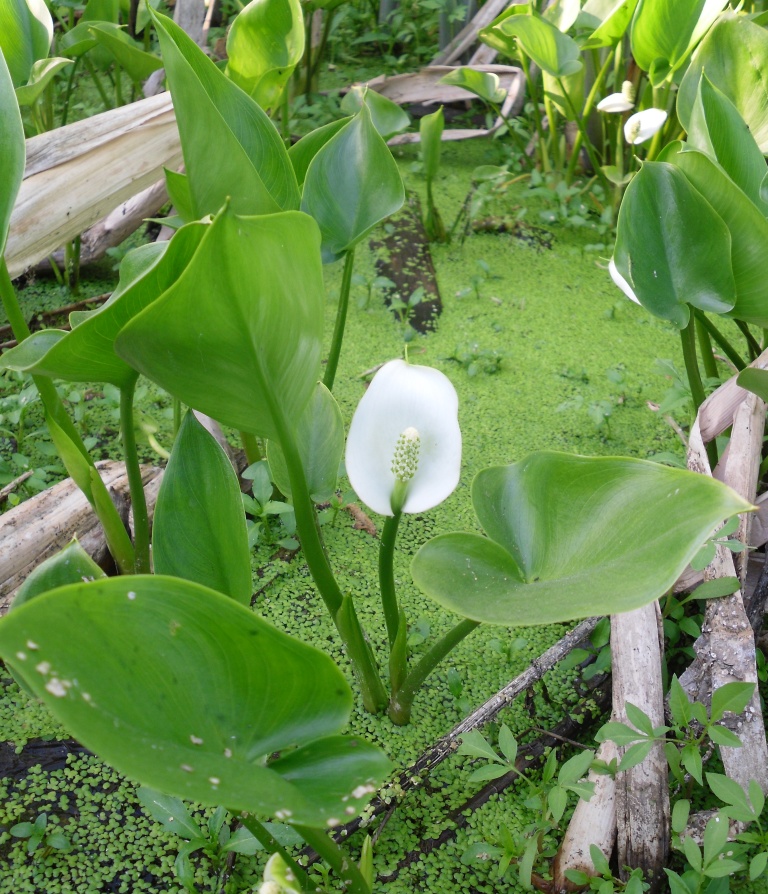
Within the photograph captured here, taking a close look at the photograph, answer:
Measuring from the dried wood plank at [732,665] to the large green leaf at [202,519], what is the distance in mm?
500

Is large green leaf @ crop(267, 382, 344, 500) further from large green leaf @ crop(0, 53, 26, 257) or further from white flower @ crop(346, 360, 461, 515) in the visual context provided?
large green leaf @ crop(0, 53, 26, 257)

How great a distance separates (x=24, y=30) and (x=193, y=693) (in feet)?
3.64

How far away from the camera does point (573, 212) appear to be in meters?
1.91

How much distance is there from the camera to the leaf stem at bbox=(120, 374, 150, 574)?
0.79 metres

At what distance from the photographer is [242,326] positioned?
0.54 meters

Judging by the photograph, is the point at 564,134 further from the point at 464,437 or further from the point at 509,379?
the point at 464,437

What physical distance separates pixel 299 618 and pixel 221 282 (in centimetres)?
62

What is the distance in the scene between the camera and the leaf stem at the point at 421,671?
2.49 feet

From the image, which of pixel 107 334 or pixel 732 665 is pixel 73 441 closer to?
pixel 107 334

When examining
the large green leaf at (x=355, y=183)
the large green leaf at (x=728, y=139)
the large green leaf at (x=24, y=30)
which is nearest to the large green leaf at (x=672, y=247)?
the large green leaf at (x=728, y=139)

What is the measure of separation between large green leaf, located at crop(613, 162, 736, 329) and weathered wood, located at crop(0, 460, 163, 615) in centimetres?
70

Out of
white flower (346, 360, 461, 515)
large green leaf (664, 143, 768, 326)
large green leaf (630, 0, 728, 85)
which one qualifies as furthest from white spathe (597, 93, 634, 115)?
white flower (346, 360, 461, 515)

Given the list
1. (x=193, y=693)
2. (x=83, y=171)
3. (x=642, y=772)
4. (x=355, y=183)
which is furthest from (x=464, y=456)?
(x=193, y=693)

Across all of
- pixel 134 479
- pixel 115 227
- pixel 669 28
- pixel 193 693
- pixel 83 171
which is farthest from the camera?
pixel 115 227
